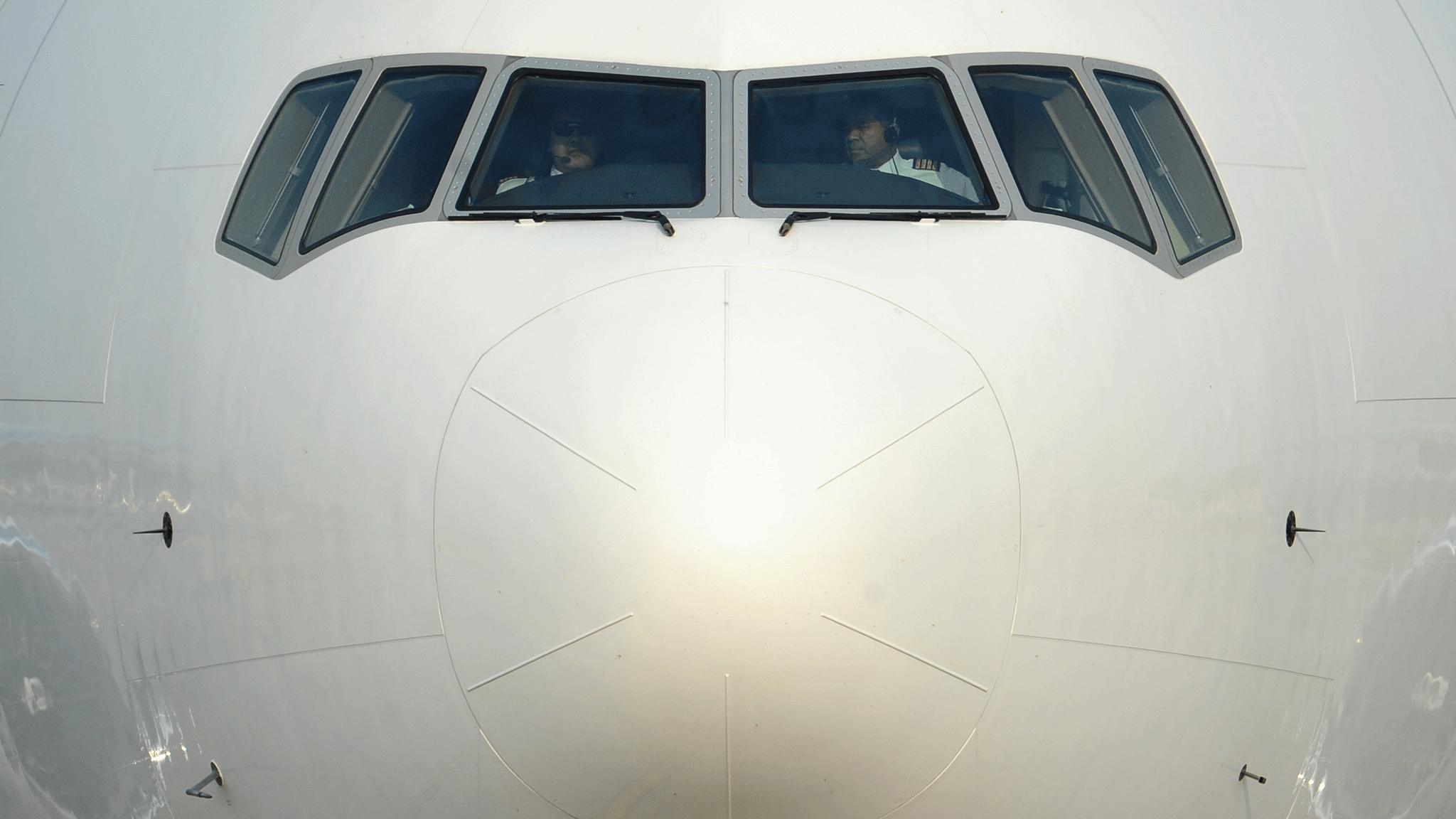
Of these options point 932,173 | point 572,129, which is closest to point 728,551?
point 932,173

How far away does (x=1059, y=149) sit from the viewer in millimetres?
5336

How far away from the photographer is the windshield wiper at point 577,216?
4.90 metres

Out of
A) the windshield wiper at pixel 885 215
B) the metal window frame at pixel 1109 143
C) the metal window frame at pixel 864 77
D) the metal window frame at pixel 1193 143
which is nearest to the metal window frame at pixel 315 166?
the metal window frame at pixel 864 77

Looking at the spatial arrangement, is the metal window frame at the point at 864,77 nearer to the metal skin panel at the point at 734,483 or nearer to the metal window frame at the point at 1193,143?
the metal skin panel at the point at 734,483

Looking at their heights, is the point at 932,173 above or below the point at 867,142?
below

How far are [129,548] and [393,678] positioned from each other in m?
1.42

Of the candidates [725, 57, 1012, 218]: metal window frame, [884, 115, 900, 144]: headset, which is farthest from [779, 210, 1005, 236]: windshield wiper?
[884, 115, 900, 144]: headset

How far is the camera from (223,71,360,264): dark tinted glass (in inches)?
215

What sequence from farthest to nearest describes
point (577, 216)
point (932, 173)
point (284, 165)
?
point (284, 165), point (932, 173), point (577, 216)

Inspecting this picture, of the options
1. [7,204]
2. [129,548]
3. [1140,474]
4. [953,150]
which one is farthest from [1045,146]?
[7,204]

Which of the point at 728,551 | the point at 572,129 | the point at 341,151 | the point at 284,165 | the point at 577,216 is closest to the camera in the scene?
the point at 728,551

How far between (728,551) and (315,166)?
94.7 inches

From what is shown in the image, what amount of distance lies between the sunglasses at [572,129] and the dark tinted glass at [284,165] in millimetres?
876

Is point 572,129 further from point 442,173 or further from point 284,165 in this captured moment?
point 284,165
